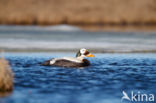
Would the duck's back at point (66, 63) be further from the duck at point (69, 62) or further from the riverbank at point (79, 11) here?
the riverbank at point (79, 11)

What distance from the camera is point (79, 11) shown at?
91.6 metres

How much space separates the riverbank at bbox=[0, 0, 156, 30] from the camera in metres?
83.9

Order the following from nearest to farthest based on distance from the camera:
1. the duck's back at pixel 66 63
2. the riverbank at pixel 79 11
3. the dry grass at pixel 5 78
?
the dry grass at pixel 5 78, the duck's back at pixel 66 63, the riverbank at pixel 79 11

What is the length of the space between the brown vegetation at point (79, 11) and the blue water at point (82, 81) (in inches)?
2547

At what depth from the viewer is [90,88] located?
11.5 m

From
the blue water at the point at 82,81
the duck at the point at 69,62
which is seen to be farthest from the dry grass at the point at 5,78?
the duck at the point at 69,62

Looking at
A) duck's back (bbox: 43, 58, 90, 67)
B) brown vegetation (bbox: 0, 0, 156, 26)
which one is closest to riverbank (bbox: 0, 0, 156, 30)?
brown vegetation (bbox: 0, 0, 156, 26)

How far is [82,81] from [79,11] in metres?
79.4

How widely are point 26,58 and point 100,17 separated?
70.3 m

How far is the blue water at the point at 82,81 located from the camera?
1044 cm

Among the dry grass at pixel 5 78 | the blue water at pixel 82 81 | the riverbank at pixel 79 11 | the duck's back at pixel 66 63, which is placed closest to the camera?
the blue water at pixel 82 81

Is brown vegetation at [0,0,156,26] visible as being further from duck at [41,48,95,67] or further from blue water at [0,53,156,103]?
duck at [41,48,95,67]

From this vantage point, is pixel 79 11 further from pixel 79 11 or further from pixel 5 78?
pixel 5 78

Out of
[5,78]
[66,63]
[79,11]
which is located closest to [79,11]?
[79,11]
